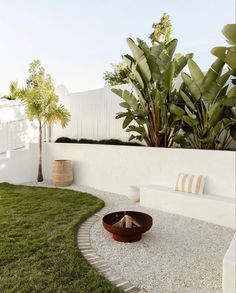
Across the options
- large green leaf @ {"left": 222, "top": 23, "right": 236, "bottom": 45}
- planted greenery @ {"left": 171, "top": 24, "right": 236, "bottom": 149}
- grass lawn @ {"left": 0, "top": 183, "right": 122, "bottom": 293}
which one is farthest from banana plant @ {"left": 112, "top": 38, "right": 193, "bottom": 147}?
grass lawn @ {"left": 0, "top": 183, "right": 122, "bottom": 293}

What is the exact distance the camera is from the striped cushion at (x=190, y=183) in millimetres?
6168

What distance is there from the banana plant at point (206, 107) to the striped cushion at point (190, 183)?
1.00m

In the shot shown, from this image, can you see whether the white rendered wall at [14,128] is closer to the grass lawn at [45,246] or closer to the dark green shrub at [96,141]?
the dark green shrub at [96,141]

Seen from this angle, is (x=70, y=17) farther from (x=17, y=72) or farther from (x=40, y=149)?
(x=17, y=72)

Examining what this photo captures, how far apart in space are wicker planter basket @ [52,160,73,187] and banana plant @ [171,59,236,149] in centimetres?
410

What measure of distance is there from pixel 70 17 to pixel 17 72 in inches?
366

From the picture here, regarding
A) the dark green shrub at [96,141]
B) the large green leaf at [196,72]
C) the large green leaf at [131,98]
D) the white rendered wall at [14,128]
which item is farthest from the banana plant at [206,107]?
the white rendered wall at [14,128]

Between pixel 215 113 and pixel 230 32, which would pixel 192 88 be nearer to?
pixel 215 113

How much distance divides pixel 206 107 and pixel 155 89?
141 centimetres

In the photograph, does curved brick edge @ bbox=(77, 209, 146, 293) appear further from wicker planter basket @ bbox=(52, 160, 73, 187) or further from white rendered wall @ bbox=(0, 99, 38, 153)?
white rendered wall @ bbox=(0, 99, 38, 153)

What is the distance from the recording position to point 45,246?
4203mm

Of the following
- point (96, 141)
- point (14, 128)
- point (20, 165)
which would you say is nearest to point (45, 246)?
point (96, 141)

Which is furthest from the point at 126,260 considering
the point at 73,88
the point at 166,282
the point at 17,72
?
the point at 17,72

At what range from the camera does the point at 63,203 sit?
6.81m
